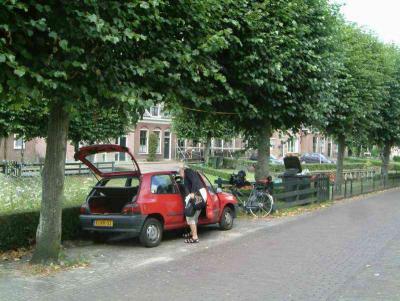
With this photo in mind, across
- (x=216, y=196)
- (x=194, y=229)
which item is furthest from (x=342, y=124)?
(x=194, y=229)

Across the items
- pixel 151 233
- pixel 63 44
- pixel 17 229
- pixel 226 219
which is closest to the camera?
pixel 63 44

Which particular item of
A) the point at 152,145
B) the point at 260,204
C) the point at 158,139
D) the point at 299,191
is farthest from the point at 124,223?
the point at 158,139

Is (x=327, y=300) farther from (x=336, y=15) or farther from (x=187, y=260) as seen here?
(x=336, y=15)

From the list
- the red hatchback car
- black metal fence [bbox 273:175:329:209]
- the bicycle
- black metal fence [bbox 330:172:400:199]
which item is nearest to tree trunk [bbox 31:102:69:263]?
the red hatchback car

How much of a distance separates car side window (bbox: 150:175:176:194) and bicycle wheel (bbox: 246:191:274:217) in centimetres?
489

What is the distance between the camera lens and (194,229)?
1069 cm

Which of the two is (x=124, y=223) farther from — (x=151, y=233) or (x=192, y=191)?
(x=192, y=191)

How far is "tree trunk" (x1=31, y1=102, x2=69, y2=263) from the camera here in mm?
8586

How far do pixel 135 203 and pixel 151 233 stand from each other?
2.39 ft

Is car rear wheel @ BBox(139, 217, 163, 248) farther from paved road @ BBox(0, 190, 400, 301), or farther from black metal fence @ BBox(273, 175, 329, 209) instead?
black metal fence @ BBox(273, 175, 329, 209)

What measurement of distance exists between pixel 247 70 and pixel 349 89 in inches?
362

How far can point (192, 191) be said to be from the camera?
10.8 metres

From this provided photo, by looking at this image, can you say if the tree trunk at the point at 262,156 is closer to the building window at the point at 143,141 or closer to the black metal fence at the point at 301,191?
the black metal fence at the point at 301,191

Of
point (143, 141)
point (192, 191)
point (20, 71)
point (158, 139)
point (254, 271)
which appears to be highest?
point (158, 139)
